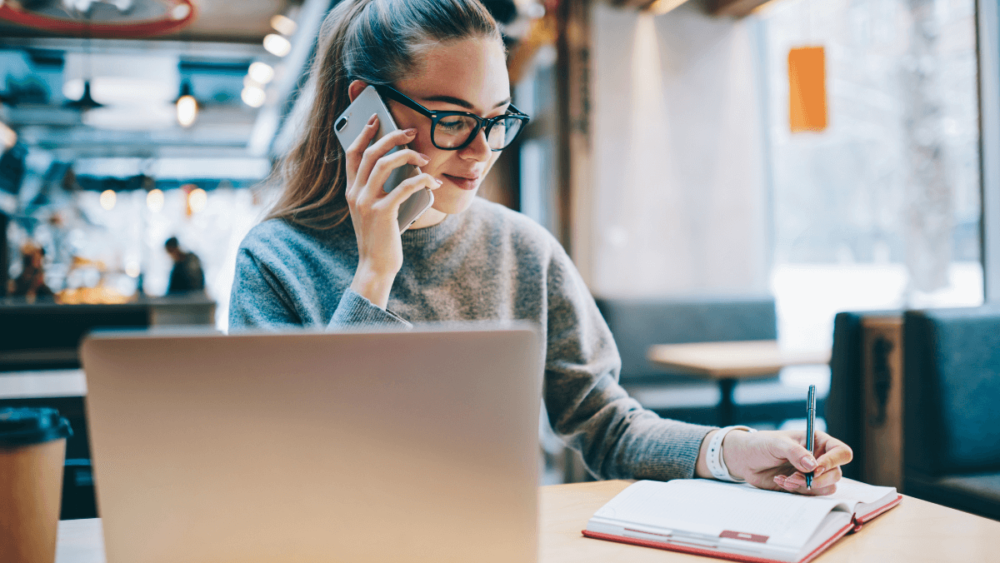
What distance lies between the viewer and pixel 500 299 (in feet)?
3.72

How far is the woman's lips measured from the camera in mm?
1023

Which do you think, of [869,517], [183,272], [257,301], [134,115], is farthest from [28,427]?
[134,115]

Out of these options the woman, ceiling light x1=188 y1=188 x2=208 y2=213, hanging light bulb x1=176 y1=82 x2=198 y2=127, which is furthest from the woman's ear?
ceiling light x1=188 y1=188 x2=208 y2=213

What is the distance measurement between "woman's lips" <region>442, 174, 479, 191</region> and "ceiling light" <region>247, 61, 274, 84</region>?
6309 millimetres

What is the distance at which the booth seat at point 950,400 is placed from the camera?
1840mm

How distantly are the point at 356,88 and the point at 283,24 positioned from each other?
543 cm

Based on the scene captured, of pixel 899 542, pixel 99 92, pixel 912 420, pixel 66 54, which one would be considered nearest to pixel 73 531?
pixel 899 542

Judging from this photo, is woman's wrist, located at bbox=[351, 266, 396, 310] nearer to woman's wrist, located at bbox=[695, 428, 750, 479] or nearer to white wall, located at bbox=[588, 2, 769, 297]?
woman's wrist, located at bbox=[695, 428, 750, 479]

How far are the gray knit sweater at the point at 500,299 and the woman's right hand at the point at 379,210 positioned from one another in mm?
62

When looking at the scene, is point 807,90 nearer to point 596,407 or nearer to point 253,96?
point 596,407

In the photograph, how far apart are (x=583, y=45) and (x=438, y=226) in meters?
3.52

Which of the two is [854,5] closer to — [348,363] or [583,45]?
[583,45]

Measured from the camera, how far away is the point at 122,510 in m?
0.52

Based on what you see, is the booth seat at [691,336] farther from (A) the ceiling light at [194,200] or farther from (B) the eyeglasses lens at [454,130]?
(A) the ceiling light at [194,200]
